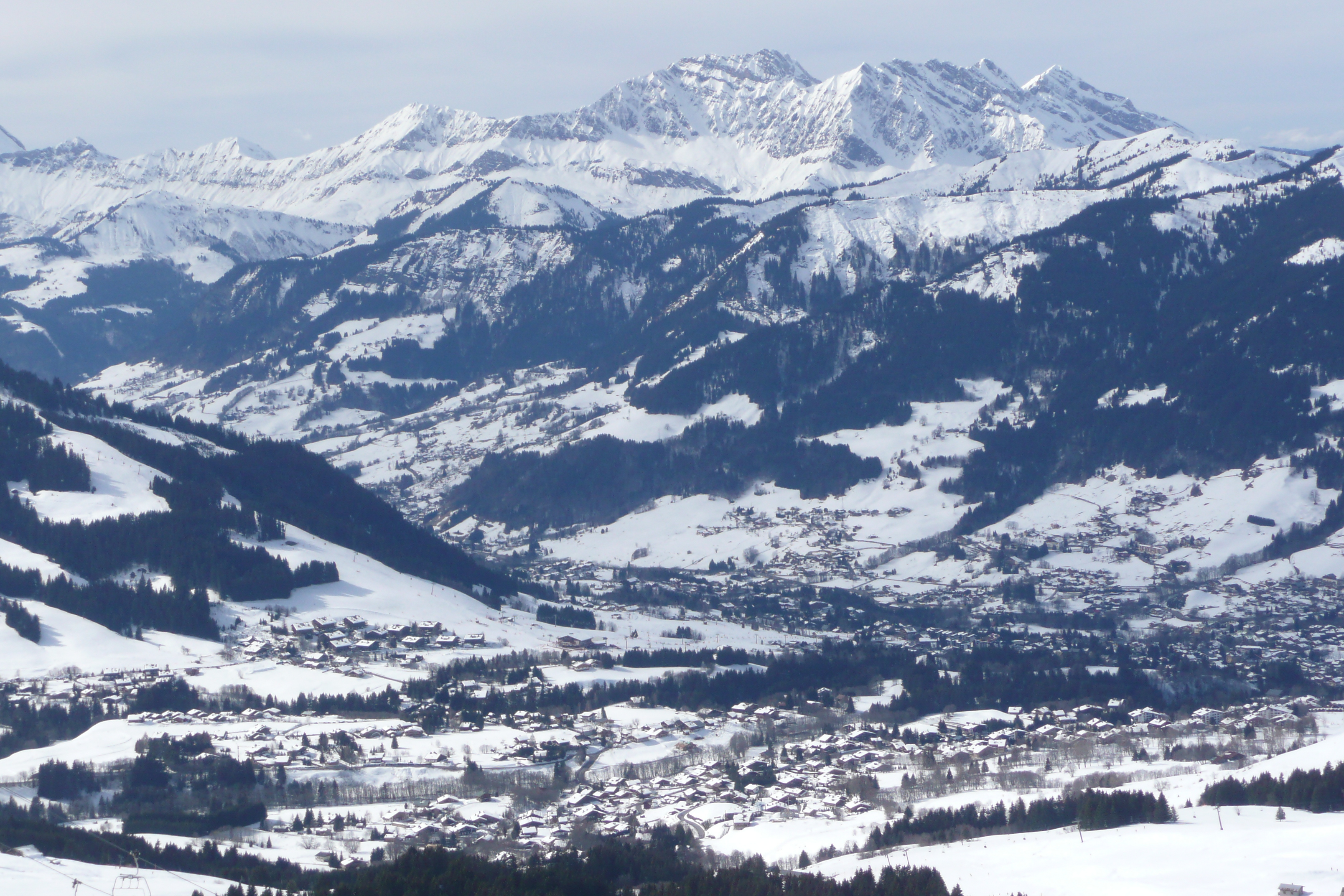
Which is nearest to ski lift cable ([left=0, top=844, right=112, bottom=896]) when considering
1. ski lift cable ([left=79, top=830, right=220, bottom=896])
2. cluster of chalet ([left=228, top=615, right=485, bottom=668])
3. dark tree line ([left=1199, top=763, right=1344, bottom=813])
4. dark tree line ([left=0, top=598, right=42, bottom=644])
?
ski lift cable ([left=79, top=830, right=220, bottom=896])

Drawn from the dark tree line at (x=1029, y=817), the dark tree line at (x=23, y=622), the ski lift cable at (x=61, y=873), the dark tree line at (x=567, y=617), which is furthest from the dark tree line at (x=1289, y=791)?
the dark tree line at (x=23, y=622)

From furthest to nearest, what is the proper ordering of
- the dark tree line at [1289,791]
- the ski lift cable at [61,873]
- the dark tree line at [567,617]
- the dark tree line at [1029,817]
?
the dark tree line at [567,617] → the dark tree line at [1029,817] → the dark tree line at [1289,791] → the ski lift cable at [61,873]

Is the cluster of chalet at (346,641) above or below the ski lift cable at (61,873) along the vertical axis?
above

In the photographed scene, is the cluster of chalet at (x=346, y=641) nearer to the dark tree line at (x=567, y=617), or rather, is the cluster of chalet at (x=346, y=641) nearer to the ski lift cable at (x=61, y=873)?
the dark tree line at (x=567, y=617)

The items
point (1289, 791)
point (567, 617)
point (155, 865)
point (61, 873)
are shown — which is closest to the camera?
point (61, 873)

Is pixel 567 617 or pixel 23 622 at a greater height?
pixel 567 617

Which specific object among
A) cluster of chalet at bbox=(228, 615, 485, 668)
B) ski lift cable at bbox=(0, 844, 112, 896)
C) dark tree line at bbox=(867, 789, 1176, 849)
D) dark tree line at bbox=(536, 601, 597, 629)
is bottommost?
ski lift cable at bbox=(0, 844, 112, 896)

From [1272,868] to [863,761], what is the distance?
37.7 m

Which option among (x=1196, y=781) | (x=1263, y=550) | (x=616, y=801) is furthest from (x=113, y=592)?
(x=1263, y=550)

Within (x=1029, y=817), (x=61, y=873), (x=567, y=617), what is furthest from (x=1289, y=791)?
(x=567, y=617)

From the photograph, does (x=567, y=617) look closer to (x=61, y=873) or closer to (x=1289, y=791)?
(x=1289, y=791)

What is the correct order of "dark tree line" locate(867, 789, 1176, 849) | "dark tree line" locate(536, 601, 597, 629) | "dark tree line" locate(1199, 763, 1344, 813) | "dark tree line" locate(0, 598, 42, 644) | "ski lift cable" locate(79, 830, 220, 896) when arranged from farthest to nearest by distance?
"dark tree line" locate(536, 601, 597, 629)
"dark tree line" locate(0, 598, 42, 644)
"dark tree line" locate(867, 789, 1176, 849)
"dark tree line" locate(1199, 763, 1344, 813)
"ski lift cable" locate(79, 830, 220, 896)

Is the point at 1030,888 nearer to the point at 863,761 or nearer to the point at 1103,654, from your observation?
the point at 863,761

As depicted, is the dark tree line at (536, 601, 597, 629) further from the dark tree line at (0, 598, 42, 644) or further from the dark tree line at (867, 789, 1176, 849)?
the dark tree line at (867, 789, 1176, 849)
